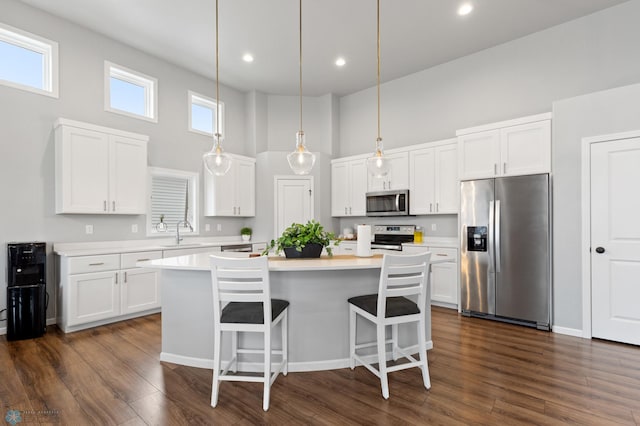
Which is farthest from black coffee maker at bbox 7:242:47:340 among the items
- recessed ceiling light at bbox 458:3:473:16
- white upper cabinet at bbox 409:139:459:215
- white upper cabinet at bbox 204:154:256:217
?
recessed ceiling light at bbox 458:3:473:16

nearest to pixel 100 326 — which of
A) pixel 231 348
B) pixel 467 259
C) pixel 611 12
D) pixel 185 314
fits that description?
pixel 185 314

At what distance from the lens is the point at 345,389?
2.42 metres

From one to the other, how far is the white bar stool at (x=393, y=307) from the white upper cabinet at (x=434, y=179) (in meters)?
2.66

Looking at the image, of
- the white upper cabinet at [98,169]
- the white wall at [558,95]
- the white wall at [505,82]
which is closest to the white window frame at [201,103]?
the white upper cabinet at [98,169]

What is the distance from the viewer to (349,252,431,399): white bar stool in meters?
2.32

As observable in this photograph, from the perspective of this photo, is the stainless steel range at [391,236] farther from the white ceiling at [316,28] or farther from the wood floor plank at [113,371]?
the wood floor plank at [113,371]

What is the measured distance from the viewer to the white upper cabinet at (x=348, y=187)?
586cm

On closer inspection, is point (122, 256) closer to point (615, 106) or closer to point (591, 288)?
point (591, 288)

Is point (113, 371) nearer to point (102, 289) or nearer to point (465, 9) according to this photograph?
point (102, 289)

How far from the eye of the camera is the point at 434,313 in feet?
14.8

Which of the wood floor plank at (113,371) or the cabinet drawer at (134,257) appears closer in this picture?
the wood floor plank at (113,371)

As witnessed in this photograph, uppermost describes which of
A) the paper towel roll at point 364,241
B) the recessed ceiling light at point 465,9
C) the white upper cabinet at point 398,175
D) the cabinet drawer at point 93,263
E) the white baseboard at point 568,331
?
the recessed ceiling light at point 465,9

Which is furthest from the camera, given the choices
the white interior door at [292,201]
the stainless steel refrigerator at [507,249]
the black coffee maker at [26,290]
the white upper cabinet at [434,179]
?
the white interior door at [292,201]

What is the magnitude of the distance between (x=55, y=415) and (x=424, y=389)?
2.47 metres
